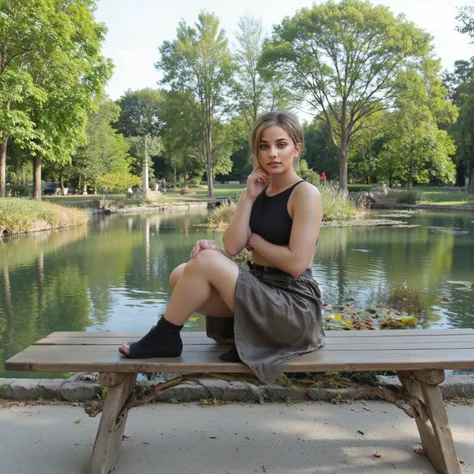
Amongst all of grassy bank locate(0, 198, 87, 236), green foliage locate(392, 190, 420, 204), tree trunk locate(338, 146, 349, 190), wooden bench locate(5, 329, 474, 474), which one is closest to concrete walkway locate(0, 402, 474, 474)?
wooden bench locate(5, 329, 474, 474)

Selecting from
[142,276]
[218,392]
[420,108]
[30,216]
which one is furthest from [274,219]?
[420,108]

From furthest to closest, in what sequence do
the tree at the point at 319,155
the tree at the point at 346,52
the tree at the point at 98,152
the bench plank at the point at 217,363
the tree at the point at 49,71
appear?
the tree at the point at 319,155, the tree at the point at 98,152, the tree at the point at 346,52, the tree at the point at 49,71, the bench plank at the point at 217,363

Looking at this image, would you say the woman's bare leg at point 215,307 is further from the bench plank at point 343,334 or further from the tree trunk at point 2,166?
the tree trunk at point 2,166

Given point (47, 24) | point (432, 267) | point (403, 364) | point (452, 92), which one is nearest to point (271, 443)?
point (403, 364)

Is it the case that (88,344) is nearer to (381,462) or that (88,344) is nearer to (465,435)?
(381,462)

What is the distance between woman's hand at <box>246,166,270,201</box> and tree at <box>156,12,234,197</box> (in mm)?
38647

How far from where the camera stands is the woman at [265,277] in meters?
2.26

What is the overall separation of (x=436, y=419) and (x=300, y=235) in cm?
102

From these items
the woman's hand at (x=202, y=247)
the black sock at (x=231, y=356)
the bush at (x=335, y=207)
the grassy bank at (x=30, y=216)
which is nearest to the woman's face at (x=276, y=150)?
the woman's hand at (x=202, y=247)

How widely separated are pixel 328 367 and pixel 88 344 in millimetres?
1146

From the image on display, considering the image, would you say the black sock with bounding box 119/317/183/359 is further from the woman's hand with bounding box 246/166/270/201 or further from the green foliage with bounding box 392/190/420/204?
the green foliage with bounding box 392/190/420/204

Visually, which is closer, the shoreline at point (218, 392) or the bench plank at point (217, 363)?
the bench plank at point (217, 363)

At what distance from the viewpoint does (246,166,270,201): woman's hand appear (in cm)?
255

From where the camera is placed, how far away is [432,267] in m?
9.27
